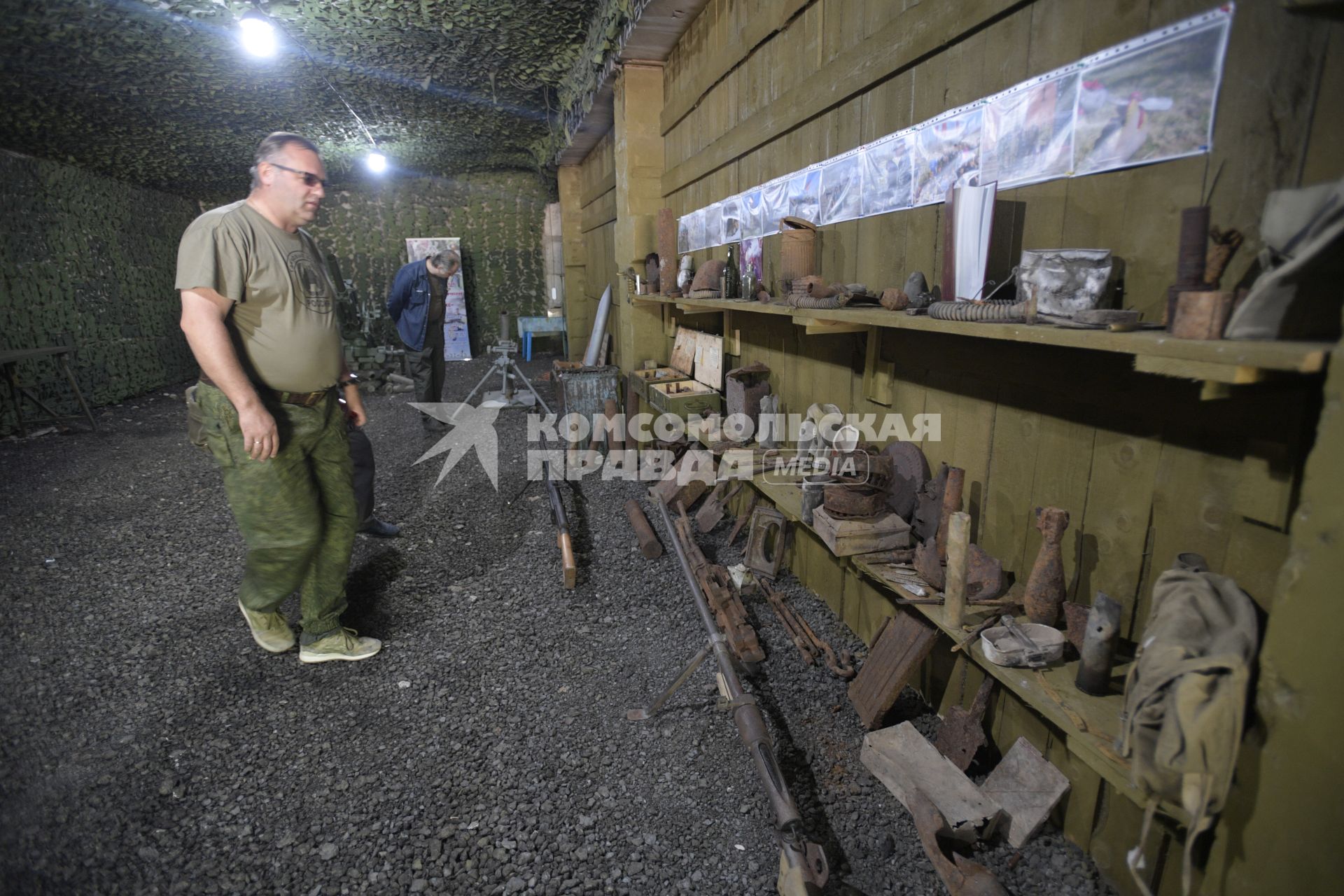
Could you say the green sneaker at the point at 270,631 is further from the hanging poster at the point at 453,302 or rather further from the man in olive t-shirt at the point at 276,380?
the hanging poster at the point at 453,302

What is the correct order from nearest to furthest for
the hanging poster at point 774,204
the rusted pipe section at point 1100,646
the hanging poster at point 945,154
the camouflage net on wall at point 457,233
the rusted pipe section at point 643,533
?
1. the rusted pipe section at point 1100,646
2. the hanging poster at point 945,154
3. the hanging poster at point 774,204
4. the rusted pipe section at point 643,533
5. the camouflage net on wall at point 457,233

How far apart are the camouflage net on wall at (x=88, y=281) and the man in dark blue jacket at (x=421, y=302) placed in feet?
14.7

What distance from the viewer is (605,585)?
12.0 ft

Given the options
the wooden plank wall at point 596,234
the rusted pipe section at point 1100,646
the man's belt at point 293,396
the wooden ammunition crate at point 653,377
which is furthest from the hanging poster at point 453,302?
the rusted pipe section at point 1100,646

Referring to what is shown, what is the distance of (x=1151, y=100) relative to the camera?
151cm

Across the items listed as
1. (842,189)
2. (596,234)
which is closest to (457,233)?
(596,234)

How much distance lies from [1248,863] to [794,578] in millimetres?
2450

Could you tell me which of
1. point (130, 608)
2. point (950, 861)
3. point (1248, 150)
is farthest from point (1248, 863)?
point (130, 608)

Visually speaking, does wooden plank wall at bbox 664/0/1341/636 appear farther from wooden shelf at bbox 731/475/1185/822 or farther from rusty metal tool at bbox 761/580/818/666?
rusty metal tool at bbox 761/580/818/666

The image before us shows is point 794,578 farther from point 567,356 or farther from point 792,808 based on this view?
point 567,356

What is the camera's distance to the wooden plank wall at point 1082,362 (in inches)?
51.6

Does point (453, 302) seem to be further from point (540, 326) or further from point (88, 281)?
point (88, 281)

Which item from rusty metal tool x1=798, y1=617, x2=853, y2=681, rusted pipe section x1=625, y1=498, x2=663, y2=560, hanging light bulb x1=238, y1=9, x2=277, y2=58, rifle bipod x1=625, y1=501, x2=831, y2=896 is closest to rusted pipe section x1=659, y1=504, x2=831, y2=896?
rifle bipod x1=625, y1=501, x2=831, y2=896

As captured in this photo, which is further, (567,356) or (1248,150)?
(567,356)
